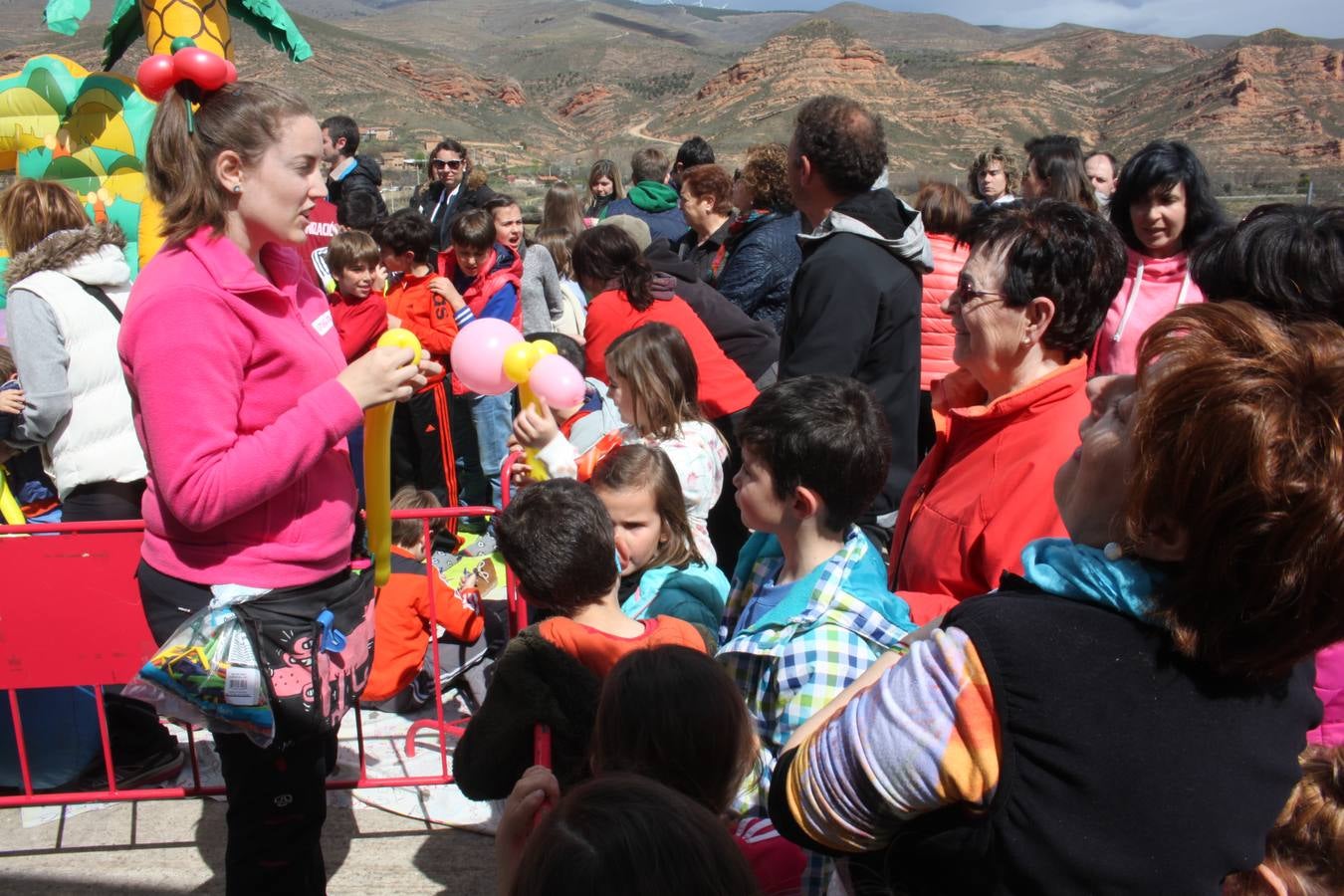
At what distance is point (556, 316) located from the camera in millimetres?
6492

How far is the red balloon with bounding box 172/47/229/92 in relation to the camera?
1907 mm

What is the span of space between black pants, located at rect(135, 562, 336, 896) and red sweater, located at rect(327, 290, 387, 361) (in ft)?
11.5

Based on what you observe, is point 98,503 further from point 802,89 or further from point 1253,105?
point 802,89

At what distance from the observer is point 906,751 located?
1.12 meters

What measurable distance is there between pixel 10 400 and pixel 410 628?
1776 millimetres

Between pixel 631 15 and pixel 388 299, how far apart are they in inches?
6926

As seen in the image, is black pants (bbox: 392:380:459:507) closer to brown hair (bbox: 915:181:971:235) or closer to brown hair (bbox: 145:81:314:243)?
brown hair (bbox: 915:181:971:235)

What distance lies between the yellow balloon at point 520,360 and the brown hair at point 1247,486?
6.24 feet

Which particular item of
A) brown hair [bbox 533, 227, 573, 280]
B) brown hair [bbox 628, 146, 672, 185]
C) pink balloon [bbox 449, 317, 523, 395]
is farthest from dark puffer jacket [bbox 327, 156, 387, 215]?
pink balloon [bbox 449, 317, 523, 395]

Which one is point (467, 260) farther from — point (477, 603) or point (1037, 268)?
point (1037, 268)

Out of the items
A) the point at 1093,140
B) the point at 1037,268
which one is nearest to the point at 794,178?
the point at 1037,268

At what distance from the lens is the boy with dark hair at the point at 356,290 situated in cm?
541

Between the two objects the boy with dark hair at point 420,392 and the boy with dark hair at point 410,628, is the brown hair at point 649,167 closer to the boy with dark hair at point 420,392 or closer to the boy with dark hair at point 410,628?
the boy with dark hair at point 420,392

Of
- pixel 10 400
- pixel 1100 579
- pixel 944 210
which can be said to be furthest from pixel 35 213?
pixel 944 210
